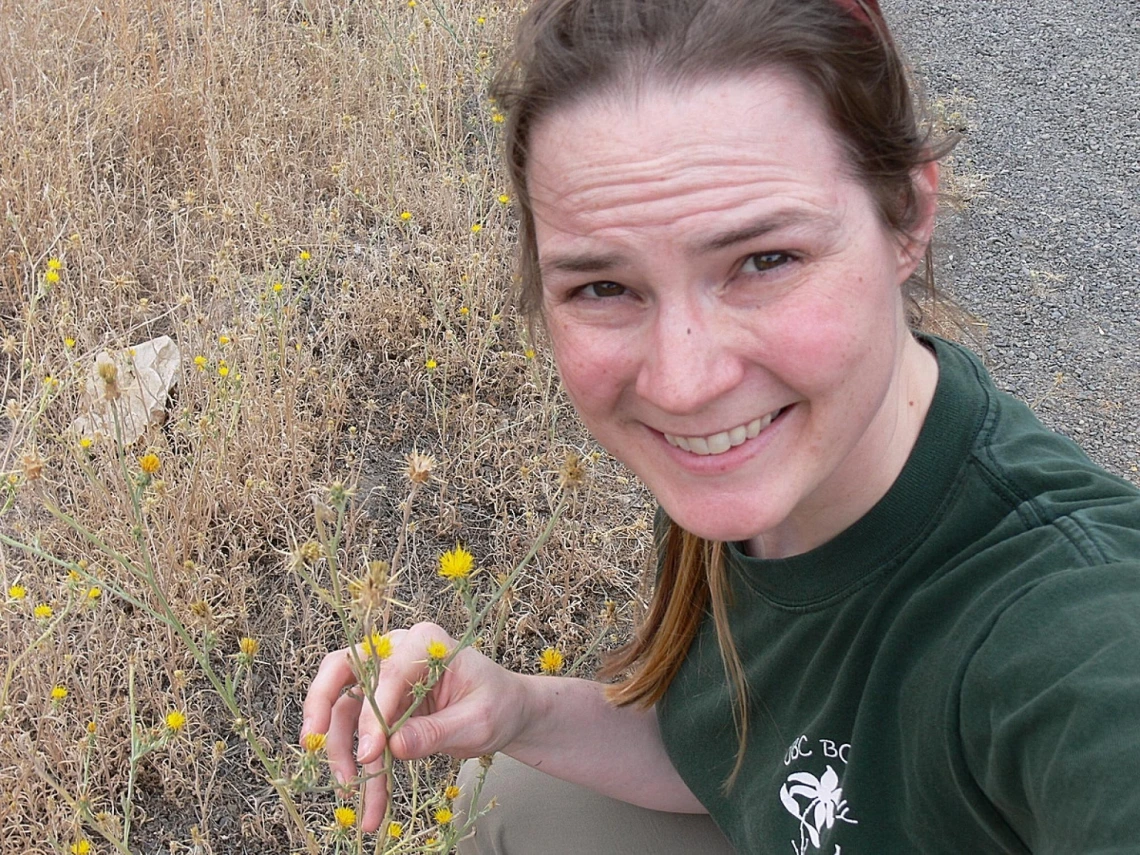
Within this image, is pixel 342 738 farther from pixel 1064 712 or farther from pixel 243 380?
pixel 243 380

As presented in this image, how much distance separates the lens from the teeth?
130cm

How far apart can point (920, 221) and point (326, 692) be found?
1.01 m

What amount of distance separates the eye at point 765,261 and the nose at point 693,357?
0.21 feet

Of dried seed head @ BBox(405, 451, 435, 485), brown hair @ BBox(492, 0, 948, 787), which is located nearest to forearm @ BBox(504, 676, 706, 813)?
dried seed head @ BBox(405, 451, 435, 485)

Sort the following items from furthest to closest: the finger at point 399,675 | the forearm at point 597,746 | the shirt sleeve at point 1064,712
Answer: the forearm at point 597,746 → the finger at point 399,675 → the shirt sleeve at point 1064,712

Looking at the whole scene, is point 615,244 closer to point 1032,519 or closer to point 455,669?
point 1032,519

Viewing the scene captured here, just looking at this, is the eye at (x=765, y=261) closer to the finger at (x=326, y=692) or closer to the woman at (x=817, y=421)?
the woman at (x=817, y=421)

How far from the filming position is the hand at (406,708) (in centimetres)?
144

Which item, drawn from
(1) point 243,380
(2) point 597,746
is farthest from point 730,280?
(1) point 243,380

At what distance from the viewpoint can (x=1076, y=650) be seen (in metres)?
0.98

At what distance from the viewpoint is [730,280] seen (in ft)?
4.04

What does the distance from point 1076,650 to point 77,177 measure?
339cm

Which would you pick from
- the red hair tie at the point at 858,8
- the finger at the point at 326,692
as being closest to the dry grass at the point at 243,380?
the finger at the point at 326,692

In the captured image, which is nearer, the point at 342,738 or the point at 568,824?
the point at 342,738
